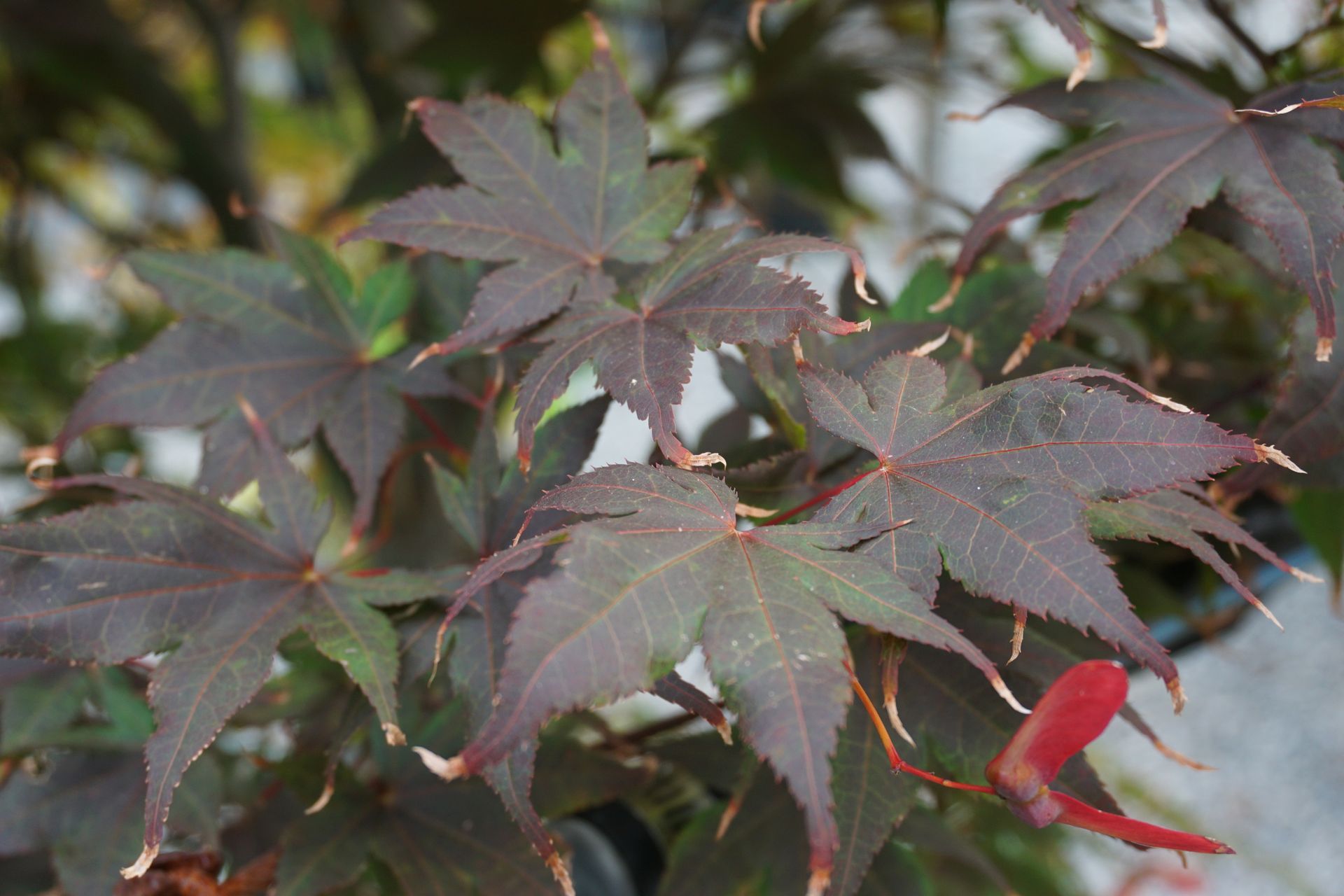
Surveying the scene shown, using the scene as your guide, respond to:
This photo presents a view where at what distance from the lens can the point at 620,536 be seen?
0.86ft

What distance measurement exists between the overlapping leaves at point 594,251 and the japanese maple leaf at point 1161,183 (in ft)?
0.27

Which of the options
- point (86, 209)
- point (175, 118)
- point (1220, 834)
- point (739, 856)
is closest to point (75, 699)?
point (739, 856)

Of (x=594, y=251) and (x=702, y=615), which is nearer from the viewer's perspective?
(x=702, y=615)

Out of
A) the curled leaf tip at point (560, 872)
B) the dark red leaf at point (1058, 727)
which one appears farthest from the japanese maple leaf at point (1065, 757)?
the curled leaf tip at point (560, 872)

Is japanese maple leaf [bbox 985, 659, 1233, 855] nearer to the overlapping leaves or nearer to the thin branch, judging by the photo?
the overlapping leaves

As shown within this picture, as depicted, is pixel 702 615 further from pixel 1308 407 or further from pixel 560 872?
pixel 1308 407

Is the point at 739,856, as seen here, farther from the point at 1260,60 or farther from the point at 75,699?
the point at 1260,60

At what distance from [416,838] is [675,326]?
9.4 inches

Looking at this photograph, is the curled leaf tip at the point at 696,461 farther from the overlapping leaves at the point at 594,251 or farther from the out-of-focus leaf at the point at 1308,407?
the out-of-focus leaf at the point at 1308,407

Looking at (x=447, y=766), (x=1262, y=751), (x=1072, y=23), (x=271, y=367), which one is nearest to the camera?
(x=447, y=766)

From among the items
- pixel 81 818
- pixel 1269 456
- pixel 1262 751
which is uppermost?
pixel 1269 456

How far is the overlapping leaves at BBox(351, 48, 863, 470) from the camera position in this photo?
30 centimetres

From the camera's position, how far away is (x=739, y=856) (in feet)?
1.35

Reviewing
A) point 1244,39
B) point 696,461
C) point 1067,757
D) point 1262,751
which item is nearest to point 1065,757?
point 1067,757
